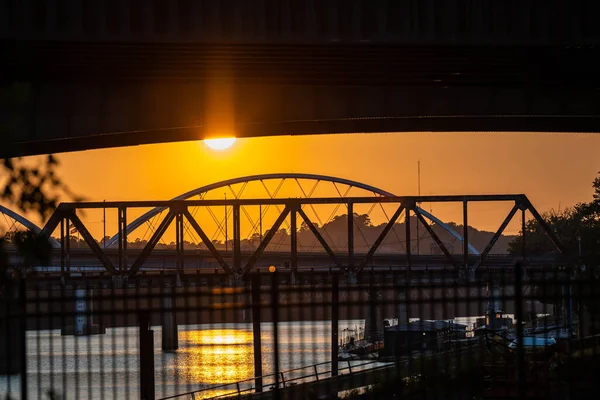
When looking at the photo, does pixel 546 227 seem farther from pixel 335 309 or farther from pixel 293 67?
pixel 335 309

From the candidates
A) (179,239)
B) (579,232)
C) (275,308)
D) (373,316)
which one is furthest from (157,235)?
(275,308)

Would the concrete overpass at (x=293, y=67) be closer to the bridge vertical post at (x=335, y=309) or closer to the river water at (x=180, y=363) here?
the bridge vertical post at (x=335, y=309)

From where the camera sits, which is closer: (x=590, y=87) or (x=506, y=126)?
(x=590, y=87)

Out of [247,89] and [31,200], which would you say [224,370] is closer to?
[247,89]

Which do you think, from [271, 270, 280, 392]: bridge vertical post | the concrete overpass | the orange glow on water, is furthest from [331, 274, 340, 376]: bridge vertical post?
the orange glow on water

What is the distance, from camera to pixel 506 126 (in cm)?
3325

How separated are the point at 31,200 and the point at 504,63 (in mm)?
19102

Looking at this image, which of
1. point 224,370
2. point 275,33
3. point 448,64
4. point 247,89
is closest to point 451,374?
point 275,33

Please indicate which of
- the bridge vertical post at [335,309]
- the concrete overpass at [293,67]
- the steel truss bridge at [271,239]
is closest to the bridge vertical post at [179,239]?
the steel truss bridge at [271,239]

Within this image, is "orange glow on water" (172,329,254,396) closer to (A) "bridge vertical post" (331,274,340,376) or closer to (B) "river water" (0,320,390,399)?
(B) "river water" (0,320,390,399)

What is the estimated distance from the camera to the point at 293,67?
27.8m

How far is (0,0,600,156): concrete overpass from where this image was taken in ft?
79.1

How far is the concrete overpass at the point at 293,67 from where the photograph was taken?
79.1 feet

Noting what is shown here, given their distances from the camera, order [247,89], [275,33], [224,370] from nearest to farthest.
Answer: [275,33] < [247,89] < [224,370]
